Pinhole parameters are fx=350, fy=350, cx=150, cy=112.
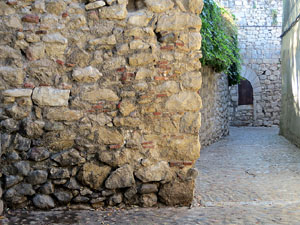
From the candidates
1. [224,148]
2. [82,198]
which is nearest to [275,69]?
[224,148]

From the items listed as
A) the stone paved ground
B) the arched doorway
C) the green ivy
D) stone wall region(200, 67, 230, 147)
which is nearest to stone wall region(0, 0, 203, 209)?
the stone paved ground

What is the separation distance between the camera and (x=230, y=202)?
3635mm

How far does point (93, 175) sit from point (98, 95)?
2.46ft

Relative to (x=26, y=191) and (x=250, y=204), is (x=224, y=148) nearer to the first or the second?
(x=250, y=204)

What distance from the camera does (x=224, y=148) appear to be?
809 centimetres

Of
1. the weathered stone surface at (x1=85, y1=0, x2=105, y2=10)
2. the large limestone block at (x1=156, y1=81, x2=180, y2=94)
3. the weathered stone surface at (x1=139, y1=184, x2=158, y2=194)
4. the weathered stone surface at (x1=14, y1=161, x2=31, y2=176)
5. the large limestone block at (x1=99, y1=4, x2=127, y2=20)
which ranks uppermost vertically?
the weathered stone surface at (x1=85, y1=0, x2=105, y2=10)

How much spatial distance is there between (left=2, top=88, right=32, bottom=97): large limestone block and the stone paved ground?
1.06 metres

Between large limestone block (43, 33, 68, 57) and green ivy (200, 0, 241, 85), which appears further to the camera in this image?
green ivy (200, 0, 241, 85)

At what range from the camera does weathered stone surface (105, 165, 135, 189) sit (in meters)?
3.27

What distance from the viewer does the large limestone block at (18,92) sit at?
321 cm

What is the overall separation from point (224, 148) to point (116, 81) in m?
5.31

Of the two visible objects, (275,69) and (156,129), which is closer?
(156,129)

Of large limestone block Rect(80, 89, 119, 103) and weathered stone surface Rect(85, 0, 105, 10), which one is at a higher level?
weathered stone surface Rect(85, 0, 105, 10)

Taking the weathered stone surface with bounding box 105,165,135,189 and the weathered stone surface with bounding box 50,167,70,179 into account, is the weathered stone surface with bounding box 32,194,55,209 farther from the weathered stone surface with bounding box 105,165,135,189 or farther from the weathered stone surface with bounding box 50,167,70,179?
the weathered stone surface with bounding box 105,165,135,189
